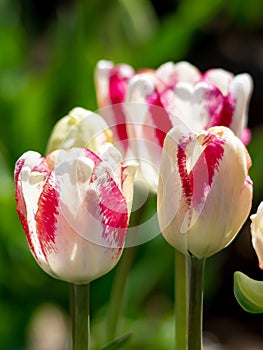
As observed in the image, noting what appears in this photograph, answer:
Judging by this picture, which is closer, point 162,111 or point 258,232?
point 258,232

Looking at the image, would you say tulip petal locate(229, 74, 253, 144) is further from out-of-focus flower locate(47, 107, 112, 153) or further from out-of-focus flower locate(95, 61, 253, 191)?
out-of-focus flower locate(47, 107, 112, 153)

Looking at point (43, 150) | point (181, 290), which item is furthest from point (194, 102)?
point (43, 150)

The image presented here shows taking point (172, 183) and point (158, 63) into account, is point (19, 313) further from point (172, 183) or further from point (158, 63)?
point (172, 183)

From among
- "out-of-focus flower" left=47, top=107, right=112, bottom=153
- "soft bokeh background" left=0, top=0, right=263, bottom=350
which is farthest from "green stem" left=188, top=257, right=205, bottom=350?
"soft bokeh background" left=0, top=0, right=263, bottom=350

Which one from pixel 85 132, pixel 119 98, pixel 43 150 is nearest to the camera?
pixel 85 132

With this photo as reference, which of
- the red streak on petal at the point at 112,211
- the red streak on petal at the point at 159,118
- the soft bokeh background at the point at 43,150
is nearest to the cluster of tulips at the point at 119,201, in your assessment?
the red streak on petal at the point at 112,211

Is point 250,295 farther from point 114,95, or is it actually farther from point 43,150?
point 43,150

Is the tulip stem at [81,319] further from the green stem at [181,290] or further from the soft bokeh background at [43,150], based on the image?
the soft bokeh background at [43,150]

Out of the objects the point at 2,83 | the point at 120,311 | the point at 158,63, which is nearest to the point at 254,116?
the point at 158,63
